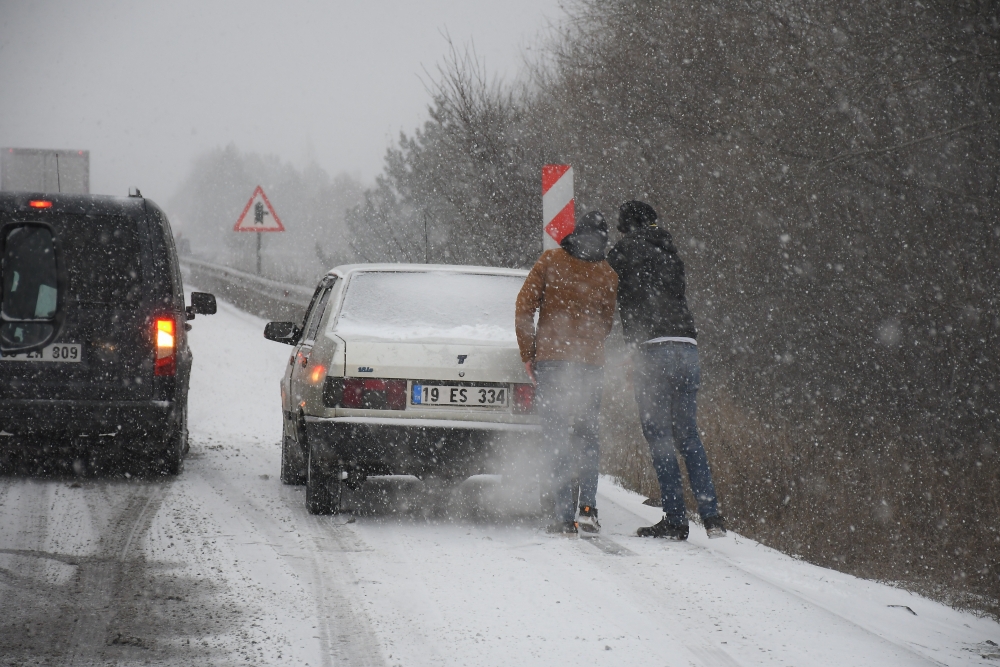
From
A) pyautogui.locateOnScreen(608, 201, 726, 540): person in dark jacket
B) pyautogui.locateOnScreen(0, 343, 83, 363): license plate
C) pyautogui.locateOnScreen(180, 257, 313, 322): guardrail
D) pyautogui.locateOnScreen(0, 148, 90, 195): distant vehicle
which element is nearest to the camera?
pyautogui.locateOnScreen(608, 201, 726, 540): person in dark jacket

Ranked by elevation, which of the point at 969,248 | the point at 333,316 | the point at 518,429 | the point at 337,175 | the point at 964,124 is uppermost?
the point at 337,175

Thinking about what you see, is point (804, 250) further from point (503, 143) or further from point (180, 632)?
point (180, 632)

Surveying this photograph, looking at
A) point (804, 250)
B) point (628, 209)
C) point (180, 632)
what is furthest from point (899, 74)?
point (180, 632)

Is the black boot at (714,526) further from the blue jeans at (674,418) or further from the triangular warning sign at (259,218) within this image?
the triangular warning sign at (259,218)

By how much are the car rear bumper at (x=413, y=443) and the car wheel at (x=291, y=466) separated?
166cm

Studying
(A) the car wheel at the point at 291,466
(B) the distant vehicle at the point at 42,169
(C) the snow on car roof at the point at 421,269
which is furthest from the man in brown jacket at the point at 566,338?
(B) the distant vehicle at the point at 42,169

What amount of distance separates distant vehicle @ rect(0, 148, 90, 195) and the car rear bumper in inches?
727

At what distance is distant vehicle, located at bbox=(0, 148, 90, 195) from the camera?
75.0 feet

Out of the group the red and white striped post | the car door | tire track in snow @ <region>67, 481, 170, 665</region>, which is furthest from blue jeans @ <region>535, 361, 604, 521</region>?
the red and white striped post

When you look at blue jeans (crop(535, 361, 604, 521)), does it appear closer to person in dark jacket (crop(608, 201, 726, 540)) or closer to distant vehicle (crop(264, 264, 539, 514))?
distant vehicle (crop(264, 264, 539, 514))

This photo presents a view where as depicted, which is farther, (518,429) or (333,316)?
(333,316)

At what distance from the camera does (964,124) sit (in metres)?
9.77

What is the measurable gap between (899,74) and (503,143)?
20.9 feet

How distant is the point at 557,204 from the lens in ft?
31.6
